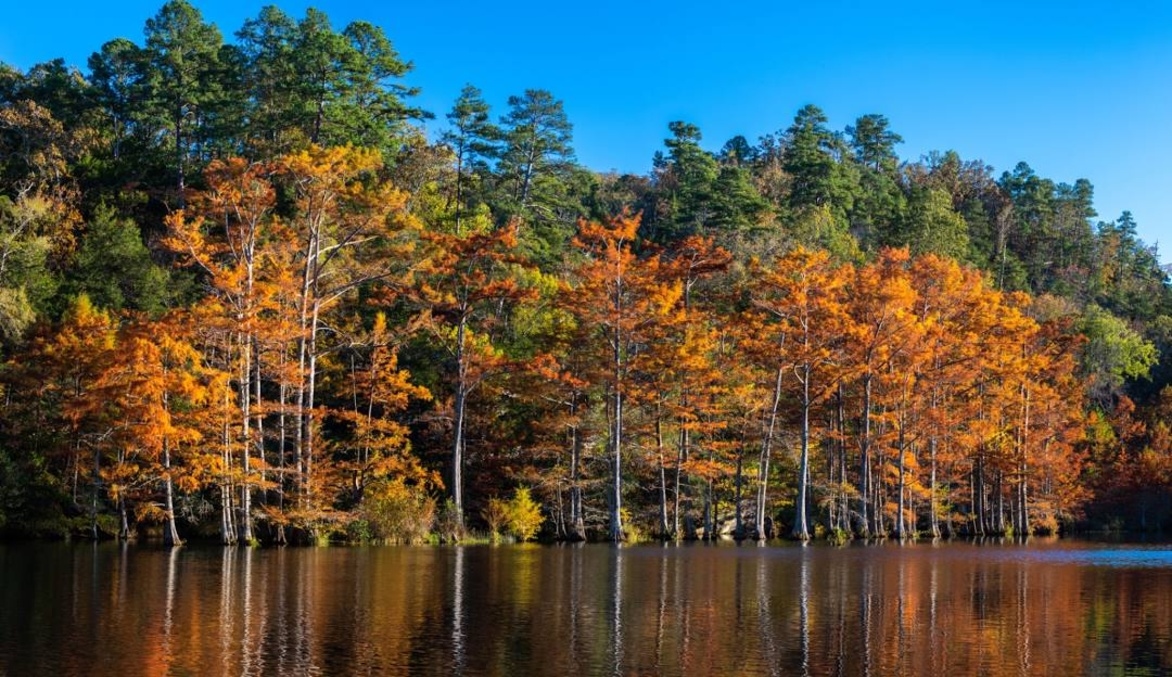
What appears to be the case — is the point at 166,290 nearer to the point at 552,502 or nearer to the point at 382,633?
the point at 552,502

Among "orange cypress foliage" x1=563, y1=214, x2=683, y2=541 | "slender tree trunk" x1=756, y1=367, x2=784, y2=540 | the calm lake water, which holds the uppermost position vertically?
"orange cypress foliage" x1=563, y1=214, x2=683, y2=541

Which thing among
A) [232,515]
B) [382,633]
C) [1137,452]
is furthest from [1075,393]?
[382,633]

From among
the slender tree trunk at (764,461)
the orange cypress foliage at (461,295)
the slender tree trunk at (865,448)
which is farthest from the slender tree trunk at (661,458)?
the slender tree trunk at (865,448)

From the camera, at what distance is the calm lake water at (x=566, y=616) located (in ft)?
60.8

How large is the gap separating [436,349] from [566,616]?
38.1 m

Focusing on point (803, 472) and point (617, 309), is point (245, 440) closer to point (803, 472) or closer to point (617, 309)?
point (617, 309)

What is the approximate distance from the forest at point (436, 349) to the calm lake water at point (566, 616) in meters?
9.43

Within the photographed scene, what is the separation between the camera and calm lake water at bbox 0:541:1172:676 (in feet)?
60.8

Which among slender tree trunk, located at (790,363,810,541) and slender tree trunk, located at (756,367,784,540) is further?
slender tree trunk, located at (756,367,784,540)

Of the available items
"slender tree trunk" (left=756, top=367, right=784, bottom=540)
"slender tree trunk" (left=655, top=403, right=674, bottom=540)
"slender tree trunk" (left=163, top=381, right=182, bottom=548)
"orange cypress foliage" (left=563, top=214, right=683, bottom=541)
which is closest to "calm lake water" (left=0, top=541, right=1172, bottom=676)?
"slender tree trunk" (left=163, top=381, right=182, bottom=548)

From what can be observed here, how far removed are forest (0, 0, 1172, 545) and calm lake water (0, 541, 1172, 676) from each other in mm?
9426

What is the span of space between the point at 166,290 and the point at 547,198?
3952cm

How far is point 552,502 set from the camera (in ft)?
203

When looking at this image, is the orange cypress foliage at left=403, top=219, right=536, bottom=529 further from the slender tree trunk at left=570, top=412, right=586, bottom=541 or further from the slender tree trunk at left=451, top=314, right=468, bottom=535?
the slender tree trunk at left=570, top=412, right=586, bottom=541
